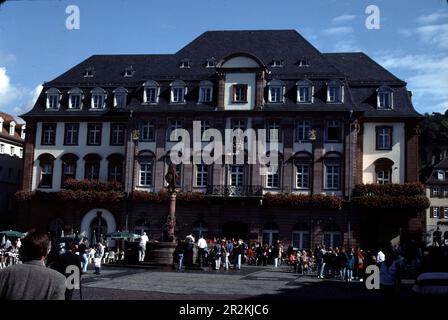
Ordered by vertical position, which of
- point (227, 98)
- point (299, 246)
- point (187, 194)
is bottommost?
point (299, 246)

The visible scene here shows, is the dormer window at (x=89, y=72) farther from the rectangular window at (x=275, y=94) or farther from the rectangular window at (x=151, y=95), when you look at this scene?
the rectangular window at (x=275, y=94)

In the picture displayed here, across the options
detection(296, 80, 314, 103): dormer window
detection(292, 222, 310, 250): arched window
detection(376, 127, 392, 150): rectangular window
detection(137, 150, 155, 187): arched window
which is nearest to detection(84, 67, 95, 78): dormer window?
detection(137, 150, 155, 187): arched window

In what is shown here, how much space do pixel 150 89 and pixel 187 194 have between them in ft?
31.2

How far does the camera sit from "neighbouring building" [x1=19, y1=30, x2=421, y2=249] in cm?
4762

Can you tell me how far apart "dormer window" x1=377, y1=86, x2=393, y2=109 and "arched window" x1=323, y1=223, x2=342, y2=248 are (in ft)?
32.8

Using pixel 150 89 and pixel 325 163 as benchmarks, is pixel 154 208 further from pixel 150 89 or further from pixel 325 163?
pixel 325 163

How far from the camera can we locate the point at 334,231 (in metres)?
47.1

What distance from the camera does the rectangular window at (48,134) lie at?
53094 millimetres

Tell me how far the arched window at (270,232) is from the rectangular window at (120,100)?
1554 cm

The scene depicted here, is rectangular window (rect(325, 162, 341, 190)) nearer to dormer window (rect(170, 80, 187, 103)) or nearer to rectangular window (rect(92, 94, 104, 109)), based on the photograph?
dormer window (rect(170, 80, 187, 103))

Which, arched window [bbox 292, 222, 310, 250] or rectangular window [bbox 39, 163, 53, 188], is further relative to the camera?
rectangular window [bbox 39, 163, 53, 188]

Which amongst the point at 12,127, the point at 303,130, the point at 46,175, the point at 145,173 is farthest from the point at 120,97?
the point at 303,130

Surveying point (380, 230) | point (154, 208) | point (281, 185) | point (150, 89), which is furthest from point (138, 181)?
point (380, 230)
